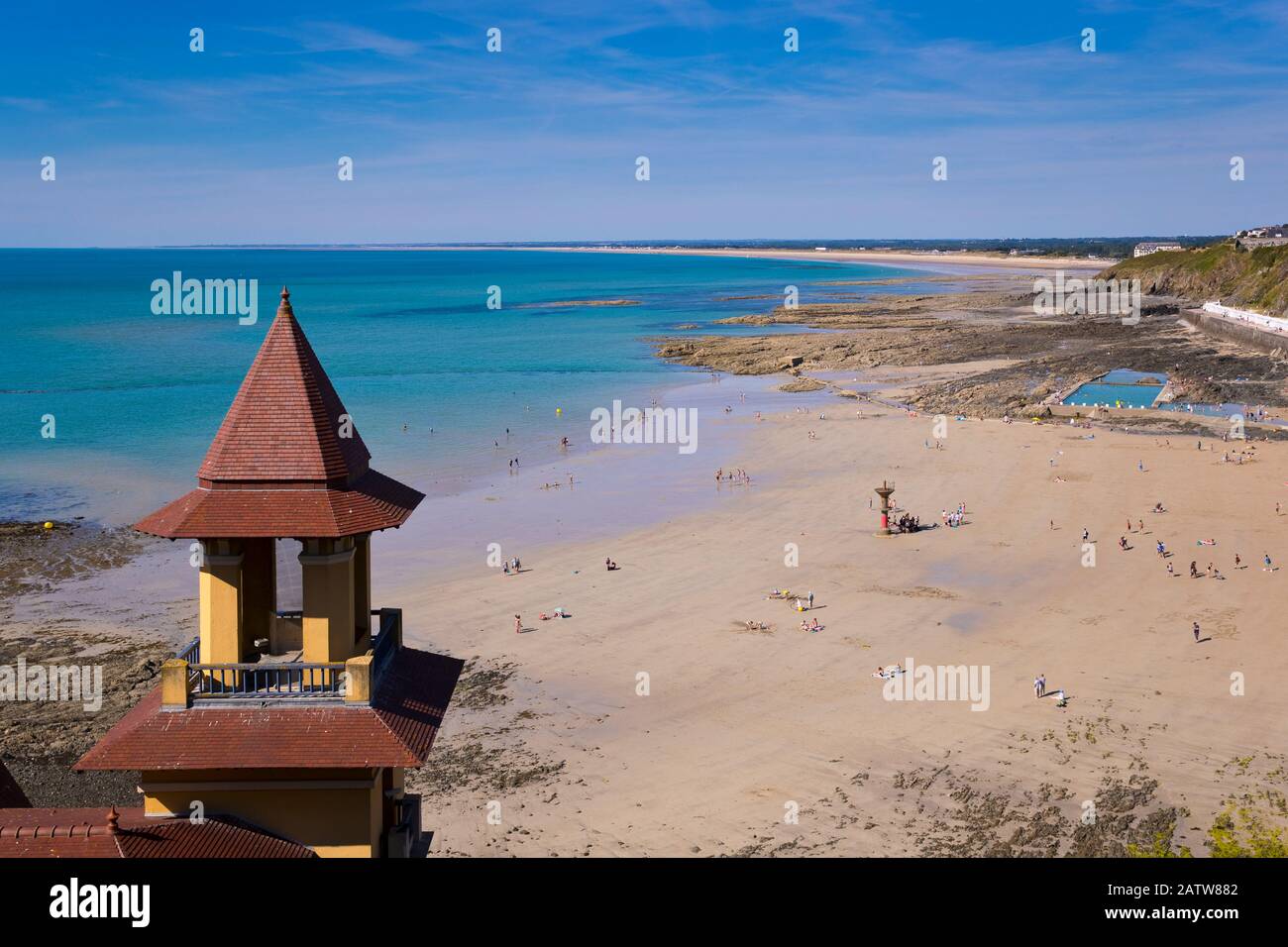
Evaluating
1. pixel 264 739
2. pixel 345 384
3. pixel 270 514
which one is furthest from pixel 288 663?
pixel 345 384

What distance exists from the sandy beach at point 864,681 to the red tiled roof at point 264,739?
10312 mm

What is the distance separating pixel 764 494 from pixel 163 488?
1095 inches

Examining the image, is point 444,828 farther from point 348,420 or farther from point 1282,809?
point 1282,809

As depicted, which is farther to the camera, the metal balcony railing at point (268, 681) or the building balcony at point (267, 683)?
the metal balcony railing at point (268, 681)

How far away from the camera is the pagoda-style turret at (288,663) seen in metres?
12.3

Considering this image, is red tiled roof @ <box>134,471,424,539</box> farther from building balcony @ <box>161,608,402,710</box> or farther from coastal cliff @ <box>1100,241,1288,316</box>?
coastal cliff @ <box>1100,241,1288,316</box>

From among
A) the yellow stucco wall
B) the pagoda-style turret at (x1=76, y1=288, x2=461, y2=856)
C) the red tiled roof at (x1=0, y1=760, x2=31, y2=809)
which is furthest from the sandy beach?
the yellow stucco wall

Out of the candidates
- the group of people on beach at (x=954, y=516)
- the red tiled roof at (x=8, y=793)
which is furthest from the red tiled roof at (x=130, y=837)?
the group of people on beach at (x=954, y=516)

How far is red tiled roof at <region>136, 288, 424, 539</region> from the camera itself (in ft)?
42.7

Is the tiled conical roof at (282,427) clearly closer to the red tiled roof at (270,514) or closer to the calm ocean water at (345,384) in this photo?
the red tiled roof at (270,514)

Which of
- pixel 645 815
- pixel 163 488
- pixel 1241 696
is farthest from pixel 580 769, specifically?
pixel 163 488

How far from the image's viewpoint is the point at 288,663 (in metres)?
12.8

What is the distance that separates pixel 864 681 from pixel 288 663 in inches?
784

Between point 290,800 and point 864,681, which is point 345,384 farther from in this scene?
point 290,800
